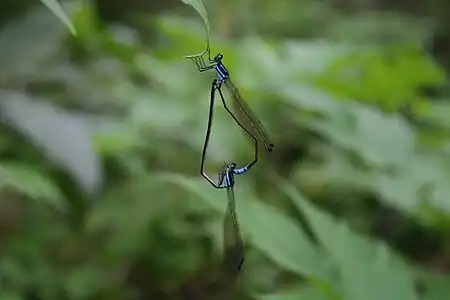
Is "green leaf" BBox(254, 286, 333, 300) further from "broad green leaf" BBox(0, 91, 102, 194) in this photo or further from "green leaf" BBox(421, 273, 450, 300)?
"broad green leaf" BBox(0, 91, 102, 194)

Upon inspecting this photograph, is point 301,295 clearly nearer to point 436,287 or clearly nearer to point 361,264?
point 361,264

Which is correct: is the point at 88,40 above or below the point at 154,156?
above

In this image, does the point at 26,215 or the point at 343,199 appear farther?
the point at 343,199

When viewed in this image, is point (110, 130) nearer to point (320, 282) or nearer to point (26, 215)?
point (26, 215)

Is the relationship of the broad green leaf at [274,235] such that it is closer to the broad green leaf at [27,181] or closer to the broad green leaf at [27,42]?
the broad green leaf at [27,181]

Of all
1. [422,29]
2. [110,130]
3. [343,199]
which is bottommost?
[422,29]

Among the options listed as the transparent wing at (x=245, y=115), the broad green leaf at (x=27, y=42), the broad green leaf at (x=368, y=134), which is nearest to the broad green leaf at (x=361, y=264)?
the transparent wing at (x=245, y=115)

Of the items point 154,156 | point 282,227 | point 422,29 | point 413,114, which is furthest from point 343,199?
point 422,29
